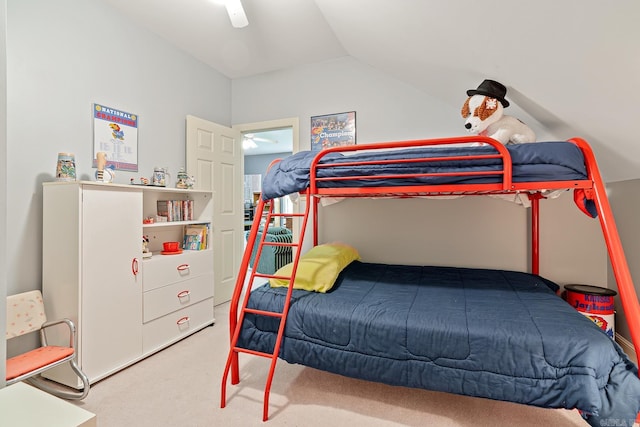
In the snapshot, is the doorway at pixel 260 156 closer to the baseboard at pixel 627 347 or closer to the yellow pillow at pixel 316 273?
the yellow pillow at pixel 316 273

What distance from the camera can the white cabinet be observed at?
1.99 metres

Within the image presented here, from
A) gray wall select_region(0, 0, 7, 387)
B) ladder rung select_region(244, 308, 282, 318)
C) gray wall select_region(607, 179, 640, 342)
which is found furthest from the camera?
gray wall select_region(607, 179, 640, 342)

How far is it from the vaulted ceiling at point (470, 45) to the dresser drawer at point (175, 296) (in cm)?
231

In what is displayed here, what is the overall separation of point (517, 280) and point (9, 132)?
3613 mm

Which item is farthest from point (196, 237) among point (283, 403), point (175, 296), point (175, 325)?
point (283, 403)

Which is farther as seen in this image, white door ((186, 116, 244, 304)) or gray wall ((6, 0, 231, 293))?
white door ((186, 116, 244, 304))

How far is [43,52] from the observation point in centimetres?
213

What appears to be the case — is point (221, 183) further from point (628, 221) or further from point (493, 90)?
point (628, 221)

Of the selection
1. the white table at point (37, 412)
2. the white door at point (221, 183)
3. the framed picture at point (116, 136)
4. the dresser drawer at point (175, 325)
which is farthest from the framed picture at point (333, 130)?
the white table at point (37, 412)

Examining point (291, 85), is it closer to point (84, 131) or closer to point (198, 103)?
point (198, 103)

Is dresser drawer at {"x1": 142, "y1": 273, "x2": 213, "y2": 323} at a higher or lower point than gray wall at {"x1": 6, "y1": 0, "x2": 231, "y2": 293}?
lower

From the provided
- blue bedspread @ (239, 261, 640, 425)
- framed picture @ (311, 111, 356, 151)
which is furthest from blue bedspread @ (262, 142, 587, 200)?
framed picture @ (311, 111, 356, 151)

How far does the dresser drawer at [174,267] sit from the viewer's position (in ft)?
8.02

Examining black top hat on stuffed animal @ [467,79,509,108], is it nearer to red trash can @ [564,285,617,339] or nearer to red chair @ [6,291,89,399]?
red trash can @ [564,285,617,339]
